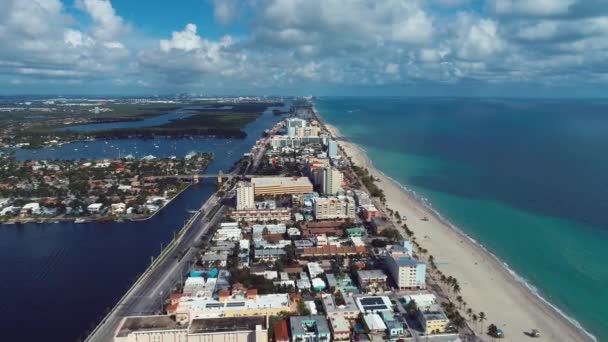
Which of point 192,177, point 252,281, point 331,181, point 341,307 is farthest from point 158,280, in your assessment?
point 192,177

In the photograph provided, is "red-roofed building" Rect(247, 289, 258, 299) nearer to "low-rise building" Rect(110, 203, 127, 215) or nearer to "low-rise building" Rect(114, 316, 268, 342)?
"low-rise building" Rect(114, 316, 268, 342)

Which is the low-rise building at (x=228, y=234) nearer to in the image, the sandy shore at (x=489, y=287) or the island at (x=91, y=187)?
the island at (x=91, y=187)

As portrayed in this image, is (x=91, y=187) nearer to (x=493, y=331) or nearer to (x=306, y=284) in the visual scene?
(x=306, y=284)

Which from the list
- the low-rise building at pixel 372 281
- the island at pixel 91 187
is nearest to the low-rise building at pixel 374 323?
the low-rise building at pixel 372 281

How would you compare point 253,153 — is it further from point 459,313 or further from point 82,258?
point 459,313

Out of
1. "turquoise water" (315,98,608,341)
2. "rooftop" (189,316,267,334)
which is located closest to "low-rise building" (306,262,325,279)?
"rooftop" (189,316,267,334)

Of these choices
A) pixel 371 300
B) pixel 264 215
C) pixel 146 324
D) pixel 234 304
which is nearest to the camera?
pixel 146 324
